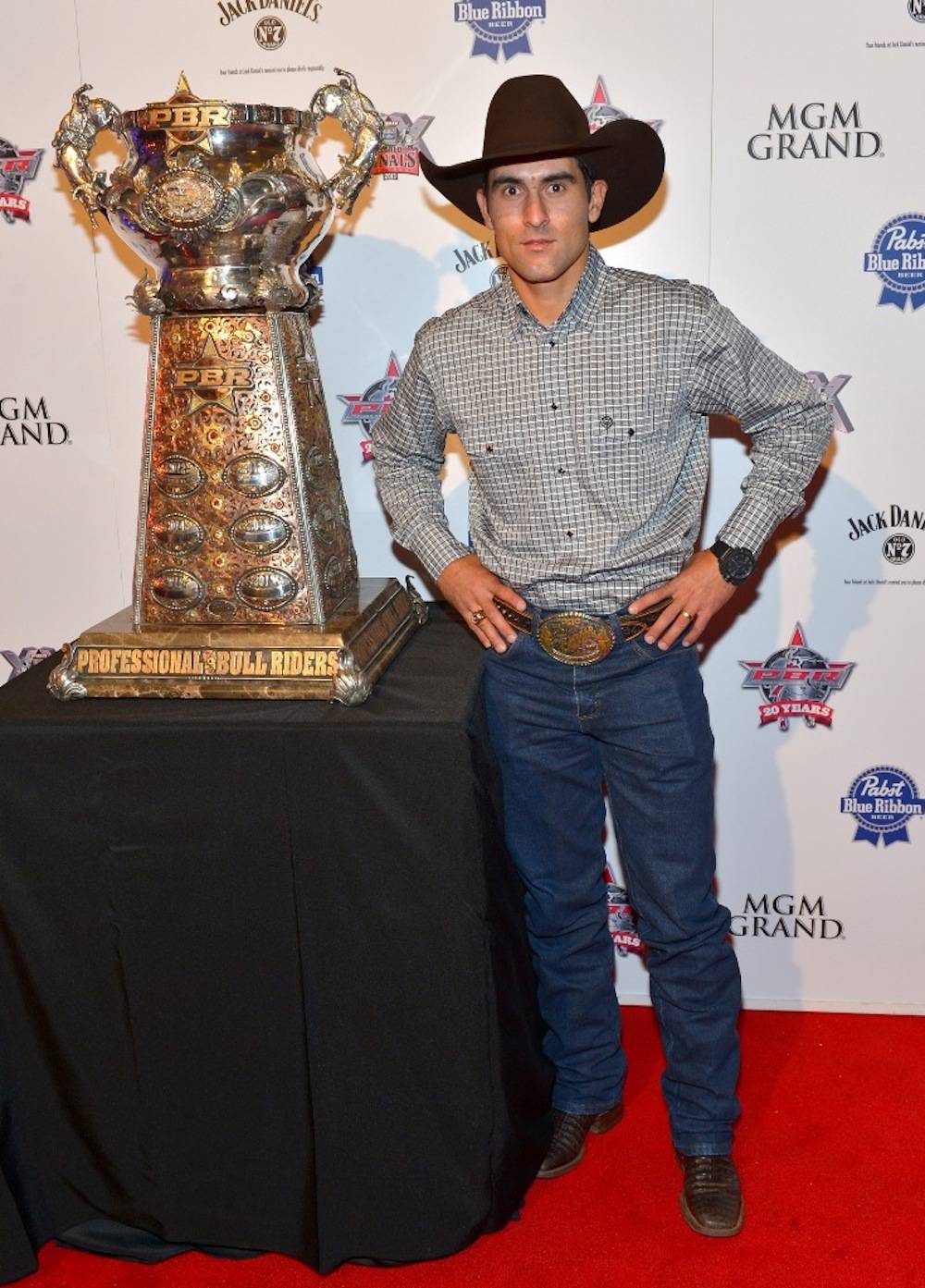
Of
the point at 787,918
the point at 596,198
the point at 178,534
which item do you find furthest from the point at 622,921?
the point at 596,198

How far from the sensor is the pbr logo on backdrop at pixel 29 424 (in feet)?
9.05

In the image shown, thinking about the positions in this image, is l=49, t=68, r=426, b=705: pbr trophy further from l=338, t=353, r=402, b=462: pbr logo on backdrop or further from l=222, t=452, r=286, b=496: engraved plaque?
l=338, t=353, r=402, b=462: pbr logo on backdrop

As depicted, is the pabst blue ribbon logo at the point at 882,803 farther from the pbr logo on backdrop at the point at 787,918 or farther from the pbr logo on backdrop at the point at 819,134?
the pbr logo on backdrop at the point at 819,134

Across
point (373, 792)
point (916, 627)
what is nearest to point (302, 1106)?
point (373, 792)

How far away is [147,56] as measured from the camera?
8.25 ft

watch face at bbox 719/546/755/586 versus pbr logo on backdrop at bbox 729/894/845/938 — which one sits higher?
watch face at bbox 719/546/755/586

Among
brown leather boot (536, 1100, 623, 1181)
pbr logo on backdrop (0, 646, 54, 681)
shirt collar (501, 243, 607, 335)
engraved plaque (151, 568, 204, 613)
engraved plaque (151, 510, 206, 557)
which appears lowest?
brown leather boot (536, 1100, 623, 1181)

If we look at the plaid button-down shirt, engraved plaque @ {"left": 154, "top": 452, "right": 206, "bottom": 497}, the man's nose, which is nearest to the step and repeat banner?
the plaid button-down shirt

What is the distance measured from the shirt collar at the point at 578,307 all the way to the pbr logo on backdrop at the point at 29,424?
3.72ft

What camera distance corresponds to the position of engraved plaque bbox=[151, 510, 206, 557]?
210cm

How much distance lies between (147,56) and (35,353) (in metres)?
0.64

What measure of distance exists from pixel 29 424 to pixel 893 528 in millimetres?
1819

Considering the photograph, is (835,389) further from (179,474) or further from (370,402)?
(179,474)

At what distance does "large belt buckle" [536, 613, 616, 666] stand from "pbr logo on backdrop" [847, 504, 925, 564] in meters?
0.80
